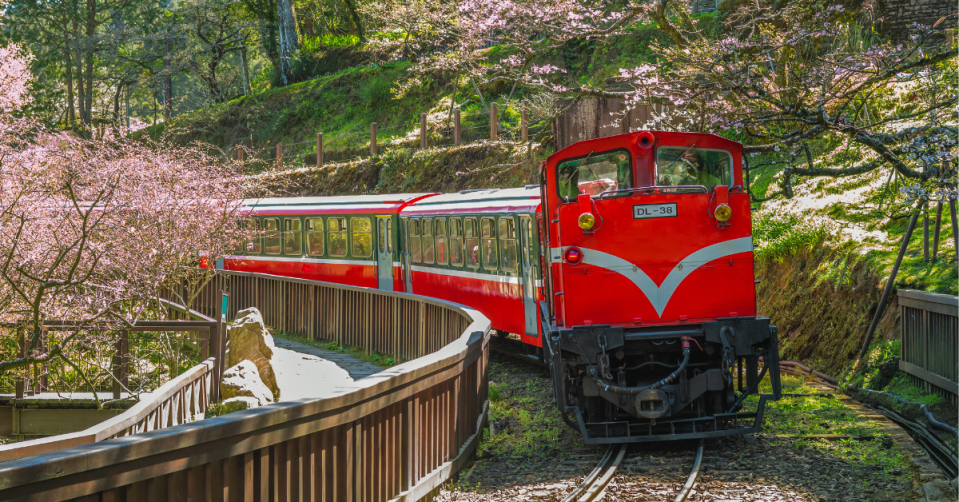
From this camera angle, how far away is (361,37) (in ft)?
155

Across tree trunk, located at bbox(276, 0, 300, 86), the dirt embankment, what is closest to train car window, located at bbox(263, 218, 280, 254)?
the dirt embankment

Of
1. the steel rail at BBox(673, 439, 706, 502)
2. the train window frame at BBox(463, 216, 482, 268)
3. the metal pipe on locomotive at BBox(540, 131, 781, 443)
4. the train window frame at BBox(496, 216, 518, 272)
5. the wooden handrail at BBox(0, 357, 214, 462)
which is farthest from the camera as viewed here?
the train window frame at BBox(463, 216, 482, 268)

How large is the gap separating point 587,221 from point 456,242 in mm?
7859

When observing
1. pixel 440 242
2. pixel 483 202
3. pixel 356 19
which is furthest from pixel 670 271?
pixel 356 19

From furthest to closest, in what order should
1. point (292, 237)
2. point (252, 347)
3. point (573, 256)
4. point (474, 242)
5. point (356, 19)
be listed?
1. point (356, 19)
2. point (292, 237)
3. point (474, 242)
4. point (252, 347)
5. point (573, 256)

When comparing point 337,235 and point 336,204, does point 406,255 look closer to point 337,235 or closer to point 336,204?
point 337,235

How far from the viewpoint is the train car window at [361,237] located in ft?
64.2

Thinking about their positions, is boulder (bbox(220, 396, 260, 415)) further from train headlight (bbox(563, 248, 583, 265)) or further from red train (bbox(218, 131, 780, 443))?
train headlight (bbox(563, 248, 583, 265))

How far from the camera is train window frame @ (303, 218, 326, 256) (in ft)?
69.3

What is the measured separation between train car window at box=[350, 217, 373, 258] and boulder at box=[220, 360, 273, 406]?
29.1 feet

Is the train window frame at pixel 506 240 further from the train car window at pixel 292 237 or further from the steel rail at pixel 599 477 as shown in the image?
the train car window at pixel 292 237

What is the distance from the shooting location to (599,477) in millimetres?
7000

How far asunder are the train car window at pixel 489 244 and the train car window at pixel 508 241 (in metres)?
0.30

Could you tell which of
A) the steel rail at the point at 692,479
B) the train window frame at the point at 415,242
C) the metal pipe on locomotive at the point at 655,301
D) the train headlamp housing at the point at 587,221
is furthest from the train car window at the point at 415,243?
the steel rail at the point at 692,479
